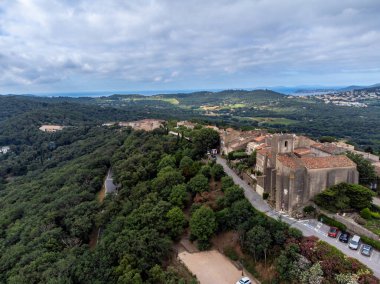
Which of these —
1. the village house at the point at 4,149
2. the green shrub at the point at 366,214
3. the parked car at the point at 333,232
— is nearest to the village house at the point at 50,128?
the village house at the point at 4,149

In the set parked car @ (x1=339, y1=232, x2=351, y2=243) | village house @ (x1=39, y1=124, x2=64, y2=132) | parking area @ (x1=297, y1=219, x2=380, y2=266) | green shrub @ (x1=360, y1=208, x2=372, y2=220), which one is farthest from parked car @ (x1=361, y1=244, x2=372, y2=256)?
village house @ (x1=39, y1=124, x2=64, y2=132)

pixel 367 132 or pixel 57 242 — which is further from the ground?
pixel 57 242

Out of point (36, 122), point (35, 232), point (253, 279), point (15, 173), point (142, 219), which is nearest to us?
point (253, 279)

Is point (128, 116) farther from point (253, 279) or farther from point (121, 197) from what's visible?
point (253, 279)

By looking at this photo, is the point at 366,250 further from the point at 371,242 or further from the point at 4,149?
the point at 4,149

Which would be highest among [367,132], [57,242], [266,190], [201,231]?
[266,190]

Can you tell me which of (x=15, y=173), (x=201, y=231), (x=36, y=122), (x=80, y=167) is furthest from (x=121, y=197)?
(x=36, y=122)

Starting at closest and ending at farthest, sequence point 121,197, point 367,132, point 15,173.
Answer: point 121,197 → point 15,173 → point 367,132

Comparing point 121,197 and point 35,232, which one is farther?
point 121,197
